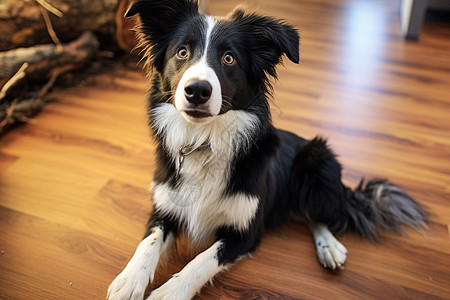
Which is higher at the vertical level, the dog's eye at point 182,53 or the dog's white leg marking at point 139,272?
the dog's eye at point 182,53

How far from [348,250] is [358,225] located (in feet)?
0.48

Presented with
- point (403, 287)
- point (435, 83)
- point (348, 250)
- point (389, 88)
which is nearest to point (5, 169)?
point (348, 250)

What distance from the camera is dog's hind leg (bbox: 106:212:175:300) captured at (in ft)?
4.82

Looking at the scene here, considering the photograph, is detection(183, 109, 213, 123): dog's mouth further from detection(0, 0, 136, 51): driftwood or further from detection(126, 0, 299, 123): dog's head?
detection(0, 0, 136, 51): driftwood

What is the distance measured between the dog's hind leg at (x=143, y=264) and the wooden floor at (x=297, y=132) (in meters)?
0.16

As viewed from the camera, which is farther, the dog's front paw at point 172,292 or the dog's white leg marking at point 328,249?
the dog's white leg marking at point 328,249

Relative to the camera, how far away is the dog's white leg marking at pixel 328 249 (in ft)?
5.82

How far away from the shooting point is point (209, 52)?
4.73 ft

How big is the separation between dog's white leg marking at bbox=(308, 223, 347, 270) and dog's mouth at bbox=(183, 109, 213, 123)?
0.86 meters

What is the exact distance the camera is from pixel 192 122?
4.77 feet

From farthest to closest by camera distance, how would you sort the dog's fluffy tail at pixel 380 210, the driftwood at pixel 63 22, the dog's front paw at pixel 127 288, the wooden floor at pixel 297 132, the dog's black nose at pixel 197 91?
the driftwood at pixel 63 22 → the dog's fluffy tail at pixel 380 210 → the wooden floor at pixel 297 132 → the dog's front paw at pixel 127 288 → the dog's black nose at pixel 197 91

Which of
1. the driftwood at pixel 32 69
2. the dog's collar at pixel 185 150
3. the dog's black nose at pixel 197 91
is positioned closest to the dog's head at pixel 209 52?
the dog's black nose at pixel 197 91

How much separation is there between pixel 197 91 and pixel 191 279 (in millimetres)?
706

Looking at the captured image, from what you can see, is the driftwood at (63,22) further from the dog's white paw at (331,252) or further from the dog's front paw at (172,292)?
the dog's white paw at (331,252)
